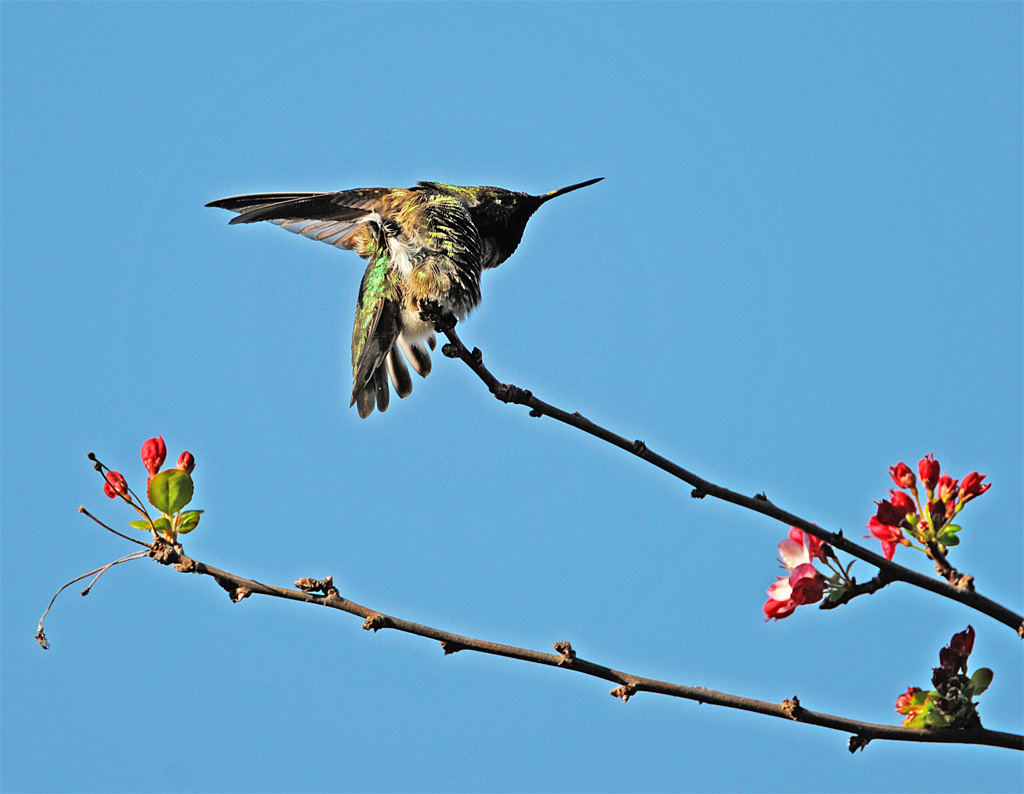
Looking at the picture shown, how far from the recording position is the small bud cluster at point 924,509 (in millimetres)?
3328

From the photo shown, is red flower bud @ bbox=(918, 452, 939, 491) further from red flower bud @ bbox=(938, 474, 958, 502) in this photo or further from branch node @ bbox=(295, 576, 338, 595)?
branch node @ bbox=(295, 576, 338, 595)

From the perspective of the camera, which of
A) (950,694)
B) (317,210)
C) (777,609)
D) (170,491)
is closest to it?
(950,694)

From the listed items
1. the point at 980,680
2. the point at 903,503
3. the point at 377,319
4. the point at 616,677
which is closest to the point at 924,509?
the point at 903,503

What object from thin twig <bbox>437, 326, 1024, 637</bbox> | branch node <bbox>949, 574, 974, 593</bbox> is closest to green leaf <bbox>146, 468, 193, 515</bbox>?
thin twig <bbox>437, 326, 1024, 637</bbox>

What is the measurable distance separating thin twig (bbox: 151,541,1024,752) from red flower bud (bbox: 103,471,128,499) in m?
0.70

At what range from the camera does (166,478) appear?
3578 millimetres

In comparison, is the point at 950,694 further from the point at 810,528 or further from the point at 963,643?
the point at 810,528

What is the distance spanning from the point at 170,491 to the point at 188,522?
0.45 feet

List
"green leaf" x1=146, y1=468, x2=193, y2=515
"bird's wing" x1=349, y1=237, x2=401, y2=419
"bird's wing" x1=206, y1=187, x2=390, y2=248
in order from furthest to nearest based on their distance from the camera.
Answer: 1. "bird's wing" x1=349, y1=237, x2=401, y2=419
2. "bird's wing" x1=206, y1=187, x2=390, y2=248
3. "green leaf" x1=146, y1=468, x2=193, y2=515

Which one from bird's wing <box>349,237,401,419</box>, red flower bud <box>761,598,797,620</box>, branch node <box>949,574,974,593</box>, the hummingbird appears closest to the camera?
branch node <box>949,574,974,593</box>

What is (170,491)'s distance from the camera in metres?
3.58

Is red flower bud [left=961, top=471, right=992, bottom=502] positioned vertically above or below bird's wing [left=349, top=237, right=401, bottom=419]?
below

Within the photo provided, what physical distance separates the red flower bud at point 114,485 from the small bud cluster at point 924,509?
109 inches

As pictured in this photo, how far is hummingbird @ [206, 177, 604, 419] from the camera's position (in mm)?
5891
